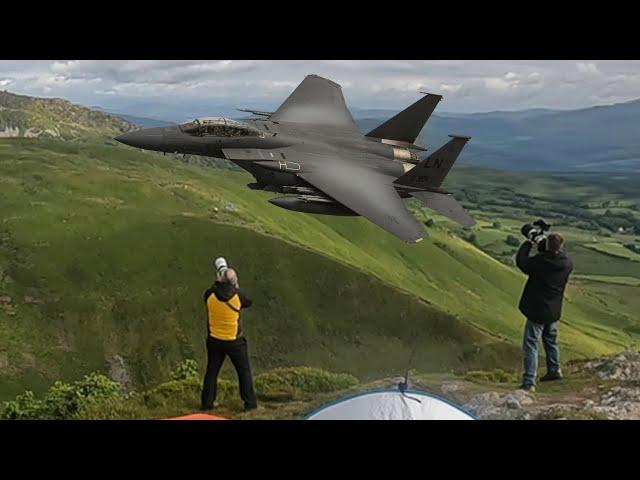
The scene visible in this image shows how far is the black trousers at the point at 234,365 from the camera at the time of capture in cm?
1213

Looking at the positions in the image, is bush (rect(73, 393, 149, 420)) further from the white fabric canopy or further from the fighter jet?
the fighter jet

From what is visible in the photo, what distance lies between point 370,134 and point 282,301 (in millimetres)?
17041

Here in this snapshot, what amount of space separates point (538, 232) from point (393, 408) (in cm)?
557

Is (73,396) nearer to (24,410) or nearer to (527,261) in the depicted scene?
(24,410)

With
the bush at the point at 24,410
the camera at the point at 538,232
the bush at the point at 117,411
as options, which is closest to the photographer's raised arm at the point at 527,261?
the camera at the point at 538,232

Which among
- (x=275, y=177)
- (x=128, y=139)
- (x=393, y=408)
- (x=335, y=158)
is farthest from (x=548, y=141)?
(x=393, y=408)

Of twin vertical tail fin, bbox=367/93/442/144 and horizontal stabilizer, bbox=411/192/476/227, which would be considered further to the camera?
twin vertical tail fin, bbox=367/93/442/144

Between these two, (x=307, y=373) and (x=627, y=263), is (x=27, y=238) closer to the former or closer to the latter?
(x=307, y=373)

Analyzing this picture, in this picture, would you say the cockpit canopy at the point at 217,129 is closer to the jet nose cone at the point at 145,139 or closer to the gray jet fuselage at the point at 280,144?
the gray jet fuselage at the point at 280,144

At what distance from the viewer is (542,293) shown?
13211 millimetres

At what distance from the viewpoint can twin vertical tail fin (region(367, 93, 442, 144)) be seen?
24.3 m

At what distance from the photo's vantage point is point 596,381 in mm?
14539

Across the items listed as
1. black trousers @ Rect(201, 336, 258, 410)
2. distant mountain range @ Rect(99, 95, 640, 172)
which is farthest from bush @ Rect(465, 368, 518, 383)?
distant mountain range @ Rect(99, 95, 640, 172)

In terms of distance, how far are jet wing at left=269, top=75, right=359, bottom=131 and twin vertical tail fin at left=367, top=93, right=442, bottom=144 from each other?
1.53m
